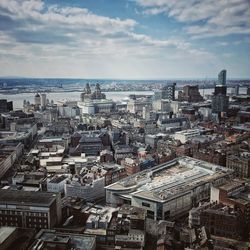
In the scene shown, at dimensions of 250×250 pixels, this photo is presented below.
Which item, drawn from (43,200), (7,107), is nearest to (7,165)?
(43,200)

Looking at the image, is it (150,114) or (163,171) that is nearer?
(163,171)

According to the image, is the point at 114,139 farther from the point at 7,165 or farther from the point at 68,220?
the point at 68,220

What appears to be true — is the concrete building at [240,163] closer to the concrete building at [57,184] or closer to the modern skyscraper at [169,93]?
the concrete building at [57,184]

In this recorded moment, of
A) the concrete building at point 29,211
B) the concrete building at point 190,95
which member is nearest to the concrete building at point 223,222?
the concrete building at point 29,211

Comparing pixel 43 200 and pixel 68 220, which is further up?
pixel 43 200

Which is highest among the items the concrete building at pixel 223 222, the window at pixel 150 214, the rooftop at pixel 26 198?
the rooftop at pixel 26 198

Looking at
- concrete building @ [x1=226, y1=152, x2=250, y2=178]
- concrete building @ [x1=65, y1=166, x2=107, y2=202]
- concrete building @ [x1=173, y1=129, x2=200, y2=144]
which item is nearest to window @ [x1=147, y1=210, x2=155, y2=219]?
concrete building @ [x1=65, y1=166, x2=107, y2=202]
